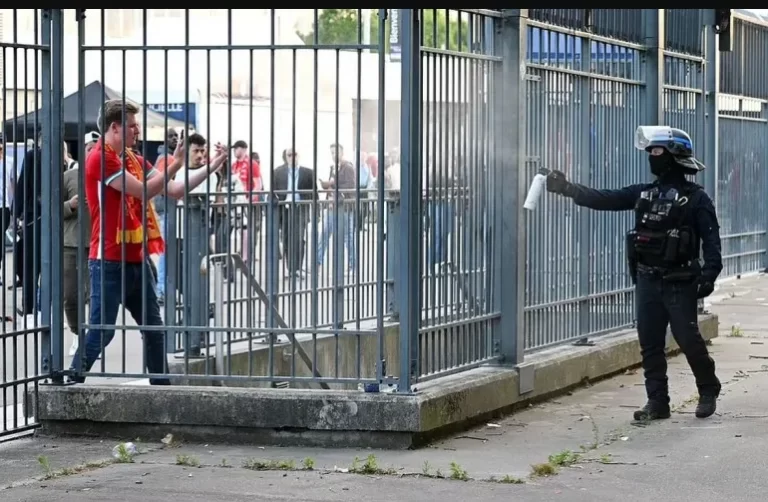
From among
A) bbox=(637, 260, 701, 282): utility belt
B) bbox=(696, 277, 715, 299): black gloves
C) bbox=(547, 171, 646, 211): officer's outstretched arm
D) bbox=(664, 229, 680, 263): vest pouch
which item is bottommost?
bbox=(696, 277, 715, 299): black gloves

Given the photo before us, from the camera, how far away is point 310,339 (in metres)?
8.42

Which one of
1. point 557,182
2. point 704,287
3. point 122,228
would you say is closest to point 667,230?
point 704,287

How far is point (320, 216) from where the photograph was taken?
8953 mm

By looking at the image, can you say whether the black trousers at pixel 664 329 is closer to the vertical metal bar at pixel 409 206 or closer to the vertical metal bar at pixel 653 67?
the vertical metal bar at pixel 409 206

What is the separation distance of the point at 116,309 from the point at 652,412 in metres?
3.18

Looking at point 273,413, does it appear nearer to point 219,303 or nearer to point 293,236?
point 219,303

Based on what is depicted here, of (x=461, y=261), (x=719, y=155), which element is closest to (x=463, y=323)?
(x=461, y=261)

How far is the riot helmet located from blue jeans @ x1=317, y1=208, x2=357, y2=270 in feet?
5.95

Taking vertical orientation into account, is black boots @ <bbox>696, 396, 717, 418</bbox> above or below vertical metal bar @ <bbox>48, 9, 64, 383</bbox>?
below

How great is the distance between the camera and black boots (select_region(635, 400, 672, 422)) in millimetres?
8305

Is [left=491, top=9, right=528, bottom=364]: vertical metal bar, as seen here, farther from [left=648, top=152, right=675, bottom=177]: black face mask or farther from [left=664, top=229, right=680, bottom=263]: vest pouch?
[left=664, top=229, right=680, bottom=263]: vest pouch

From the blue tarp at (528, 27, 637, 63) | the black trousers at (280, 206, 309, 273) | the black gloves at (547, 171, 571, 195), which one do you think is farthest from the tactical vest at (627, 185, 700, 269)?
the black trousers at (280, 206, 309, 273)

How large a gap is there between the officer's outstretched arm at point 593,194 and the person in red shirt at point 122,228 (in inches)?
78.8

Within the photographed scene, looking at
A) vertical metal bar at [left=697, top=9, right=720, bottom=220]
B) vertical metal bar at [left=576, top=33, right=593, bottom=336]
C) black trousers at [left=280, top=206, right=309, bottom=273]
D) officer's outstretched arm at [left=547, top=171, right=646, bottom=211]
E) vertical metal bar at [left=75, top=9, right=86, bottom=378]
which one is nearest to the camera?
vertical metal bar at [left=75, top=9, right=86, bottom=378]
